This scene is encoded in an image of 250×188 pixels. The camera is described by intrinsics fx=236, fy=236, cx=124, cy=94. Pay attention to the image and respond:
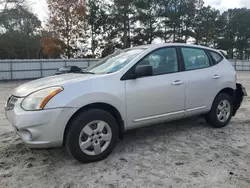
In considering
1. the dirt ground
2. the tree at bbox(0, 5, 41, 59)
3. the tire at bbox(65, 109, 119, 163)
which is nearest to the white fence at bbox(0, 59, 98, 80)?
the tree at bbox(0, 5, 41, 59)

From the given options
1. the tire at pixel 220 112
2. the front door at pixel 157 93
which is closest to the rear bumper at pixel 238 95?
the tire at pixel 220 112

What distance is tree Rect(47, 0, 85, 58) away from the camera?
82.4 ft

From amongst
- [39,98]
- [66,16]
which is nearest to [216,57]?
[39,98]

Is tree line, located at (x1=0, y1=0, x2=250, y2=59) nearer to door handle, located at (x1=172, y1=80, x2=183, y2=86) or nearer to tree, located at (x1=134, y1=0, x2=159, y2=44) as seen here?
tree, located at (x1=134, y1=0, x2=159, y2=44)

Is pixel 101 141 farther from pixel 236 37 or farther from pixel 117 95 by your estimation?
pixel 236 37

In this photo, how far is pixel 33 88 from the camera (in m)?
3.13

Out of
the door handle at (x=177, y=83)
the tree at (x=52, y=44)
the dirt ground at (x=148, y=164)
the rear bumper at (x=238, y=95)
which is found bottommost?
the dirt ground at (x=148, y=164)

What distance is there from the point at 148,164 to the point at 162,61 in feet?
5.54

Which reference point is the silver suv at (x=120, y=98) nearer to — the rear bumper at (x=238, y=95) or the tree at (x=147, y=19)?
the rear bumper at (x=238, y=95)

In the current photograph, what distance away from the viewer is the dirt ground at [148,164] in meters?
2.73

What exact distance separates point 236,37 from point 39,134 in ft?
162

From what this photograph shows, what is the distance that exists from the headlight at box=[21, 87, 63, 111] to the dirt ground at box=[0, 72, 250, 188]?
0.84 metres

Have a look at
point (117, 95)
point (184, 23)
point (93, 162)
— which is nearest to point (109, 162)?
point (93, 162)

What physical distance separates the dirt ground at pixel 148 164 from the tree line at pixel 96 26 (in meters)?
23.6
